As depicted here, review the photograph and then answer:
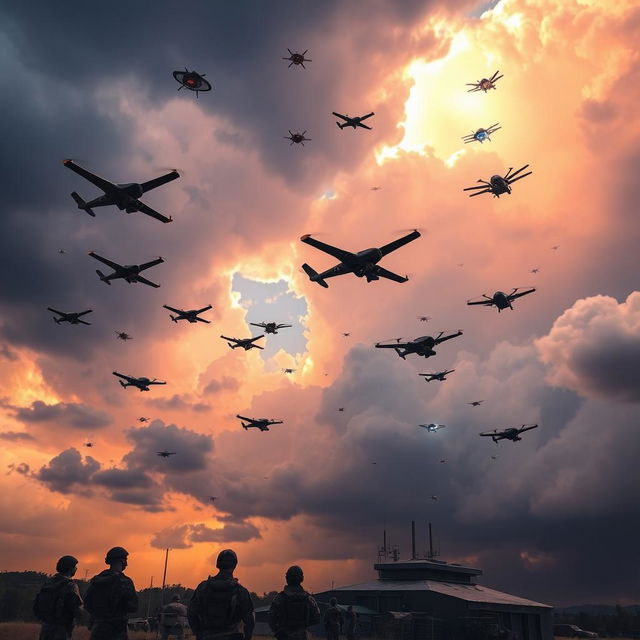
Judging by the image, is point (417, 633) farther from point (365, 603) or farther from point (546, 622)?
point (546, 622)

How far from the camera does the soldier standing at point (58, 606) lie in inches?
546

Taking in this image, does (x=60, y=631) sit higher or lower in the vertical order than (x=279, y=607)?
lower

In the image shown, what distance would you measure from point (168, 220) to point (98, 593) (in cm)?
2898

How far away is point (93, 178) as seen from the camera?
34406mm

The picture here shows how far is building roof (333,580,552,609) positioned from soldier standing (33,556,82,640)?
59.7m

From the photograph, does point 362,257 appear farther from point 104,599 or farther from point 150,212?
point 104,599

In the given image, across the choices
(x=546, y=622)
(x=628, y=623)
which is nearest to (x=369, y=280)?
(x=546, y=622)

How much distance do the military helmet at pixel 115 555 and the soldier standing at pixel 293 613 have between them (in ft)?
12.5

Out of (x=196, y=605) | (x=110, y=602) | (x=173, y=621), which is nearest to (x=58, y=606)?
(x=110, y=602)

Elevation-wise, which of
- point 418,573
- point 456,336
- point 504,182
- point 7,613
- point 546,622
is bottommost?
point 7,613

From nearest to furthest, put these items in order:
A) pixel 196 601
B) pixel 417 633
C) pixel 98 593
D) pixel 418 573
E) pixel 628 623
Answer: pixel 196 601, pixel 98 593, pixel 417 633, pixel 418 573, pixel 628 623

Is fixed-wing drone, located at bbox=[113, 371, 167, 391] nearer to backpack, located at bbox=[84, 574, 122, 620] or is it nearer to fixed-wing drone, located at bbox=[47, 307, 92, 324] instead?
fixed-wing drone, located at bbox=[47, 307, 92, 324]

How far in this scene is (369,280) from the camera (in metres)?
40.2

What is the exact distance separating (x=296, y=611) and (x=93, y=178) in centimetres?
2987
